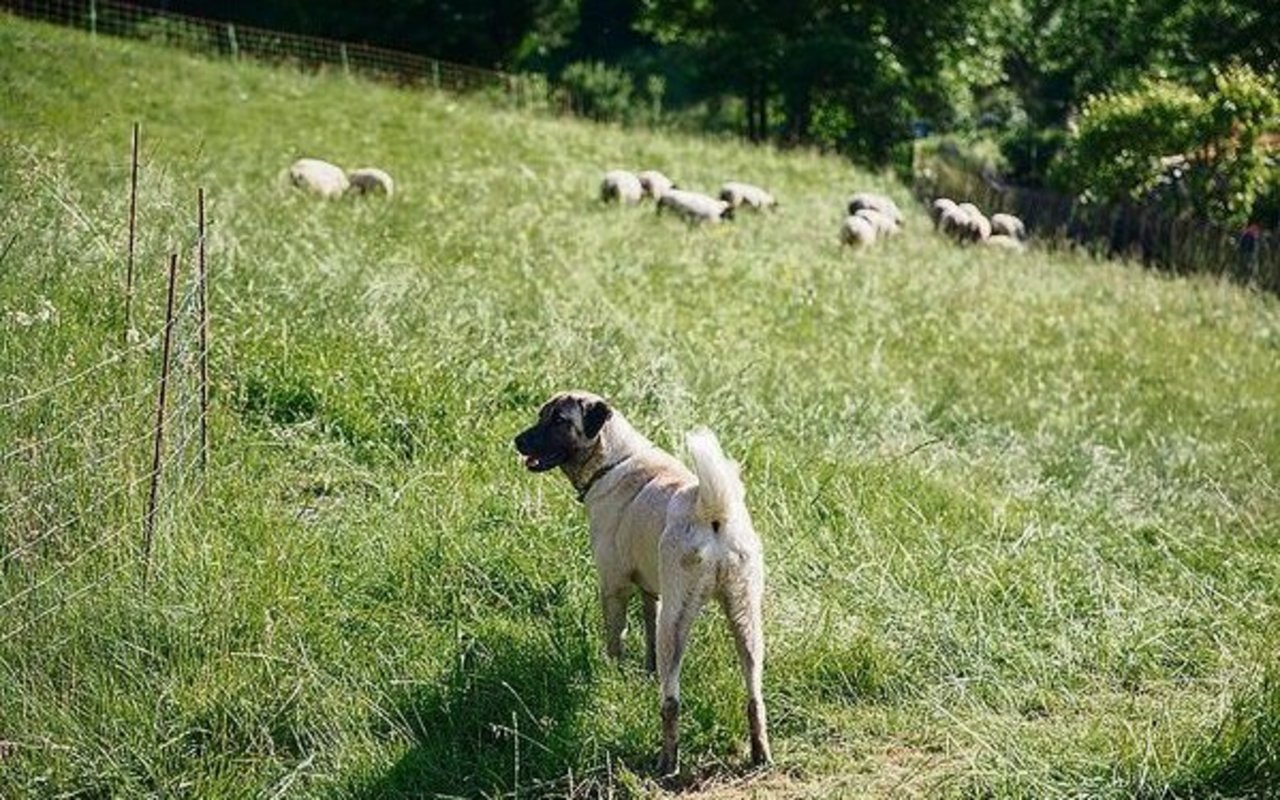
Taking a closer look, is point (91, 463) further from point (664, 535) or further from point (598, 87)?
point (598, 87)

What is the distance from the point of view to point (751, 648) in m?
5.14

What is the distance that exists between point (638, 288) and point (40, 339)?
22.6 ft

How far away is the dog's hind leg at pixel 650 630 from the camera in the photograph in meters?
5.88

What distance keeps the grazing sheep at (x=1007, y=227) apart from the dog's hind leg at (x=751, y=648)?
53.9ft

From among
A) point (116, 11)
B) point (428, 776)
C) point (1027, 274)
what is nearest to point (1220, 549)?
point (428, 776)

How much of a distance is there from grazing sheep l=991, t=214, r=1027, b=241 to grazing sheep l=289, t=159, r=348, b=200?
1019 cm

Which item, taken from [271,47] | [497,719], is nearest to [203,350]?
[497,719]

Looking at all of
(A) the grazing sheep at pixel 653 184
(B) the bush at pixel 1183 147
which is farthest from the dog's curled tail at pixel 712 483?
(B) the bush at pixel 1183 147

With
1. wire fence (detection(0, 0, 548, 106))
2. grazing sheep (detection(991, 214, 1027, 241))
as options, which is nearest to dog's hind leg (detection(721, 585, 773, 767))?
grazing sheep (detection(991, 214, 1027, 241))

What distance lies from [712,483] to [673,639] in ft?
2.07

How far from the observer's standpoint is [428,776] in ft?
16.7

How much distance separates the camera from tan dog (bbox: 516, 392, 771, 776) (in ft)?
16.6

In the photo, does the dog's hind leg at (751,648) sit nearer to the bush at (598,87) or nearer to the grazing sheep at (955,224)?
the grazing sheep at (955,224)

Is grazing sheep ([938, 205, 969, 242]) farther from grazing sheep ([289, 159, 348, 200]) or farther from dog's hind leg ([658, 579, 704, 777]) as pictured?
dog's hind leg ([658, 579, 704, 777])
